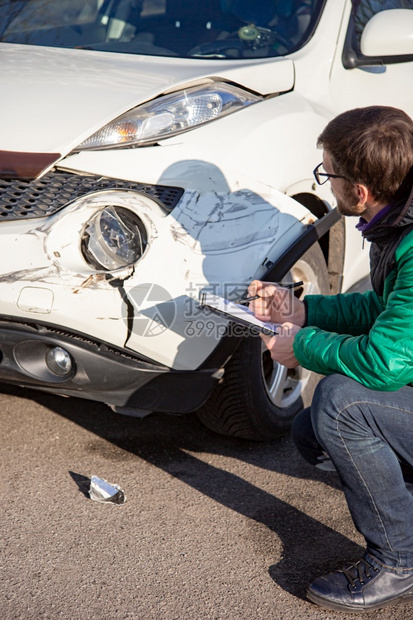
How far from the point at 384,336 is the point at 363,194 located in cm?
42

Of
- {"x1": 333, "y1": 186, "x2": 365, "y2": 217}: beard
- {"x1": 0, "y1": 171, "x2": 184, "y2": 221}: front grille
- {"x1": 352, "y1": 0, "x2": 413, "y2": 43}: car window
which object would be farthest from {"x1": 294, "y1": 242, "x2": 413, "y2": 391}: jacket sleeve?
{"x1": 352, "y1": 0, "x2": 413, "y2": 43}: car window

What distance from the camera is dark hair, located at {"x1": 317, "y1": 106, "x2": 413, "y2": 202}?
207cm

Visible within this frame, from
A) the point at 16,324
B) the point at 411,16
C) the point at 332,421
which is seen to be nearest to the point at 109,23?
the point at 411,16

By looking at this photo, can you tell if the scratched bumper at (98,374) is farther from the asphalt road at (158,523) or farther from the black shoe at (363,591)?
the black shoe at (363,591)

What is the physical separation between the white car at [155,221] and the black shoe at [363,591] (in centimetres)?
75

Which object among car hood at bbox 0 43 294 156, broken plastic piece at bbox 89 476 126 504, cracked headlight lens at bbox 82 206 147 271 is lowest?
broken plastic piece at bbox 89 476 126 504

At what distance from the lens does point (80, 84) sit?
2.73 meters

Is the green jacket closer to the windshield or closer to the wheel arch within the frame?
the wheel arch

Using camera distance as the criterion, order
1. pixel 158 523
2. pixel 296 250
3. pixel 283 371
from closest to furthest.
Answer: pixel 158 523
pixel 296 250
pixel 283 371

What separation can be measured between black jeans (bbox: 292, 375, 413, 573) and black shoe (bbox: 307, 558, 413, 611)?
3cm

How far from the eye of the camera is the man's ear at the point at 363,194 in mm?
2143

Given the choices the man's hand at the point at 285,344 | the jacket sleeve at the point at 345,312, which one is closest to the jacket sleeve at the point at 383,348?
the man's hand at the point at 285,344

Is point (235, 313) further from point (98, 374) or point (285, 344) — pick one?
point (98, 374)

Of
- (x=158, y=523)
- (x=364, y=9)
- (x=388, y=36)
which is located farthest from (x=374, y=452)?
(x=364, y=9)
